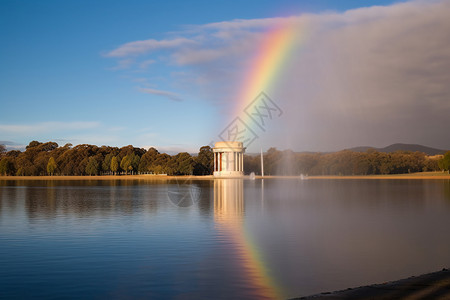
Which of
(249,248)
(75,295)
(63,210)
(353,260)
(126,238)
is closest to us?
(75,295)

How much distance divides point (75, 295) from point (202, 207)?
28.8 metres

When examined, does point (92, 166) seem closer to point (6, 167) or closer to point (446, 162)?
point (6, 167)

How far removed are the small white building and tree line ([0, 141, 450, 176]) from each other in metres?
8.88

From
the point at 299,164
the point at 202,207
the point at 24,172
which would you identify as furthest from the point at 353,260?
the point at 24,172

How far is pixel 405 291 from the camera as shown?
12031mm

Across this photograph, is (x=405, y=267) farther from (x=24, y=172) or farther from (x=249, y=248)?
(x=24, y=172)

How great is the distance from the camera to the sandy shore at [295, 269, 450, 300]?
1152cm

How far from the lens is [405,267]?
56.0 feet

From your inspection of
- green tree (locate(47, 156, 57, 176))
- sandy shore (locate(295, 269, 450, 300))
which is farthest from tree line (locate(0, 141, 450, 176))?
sandy shore (locate(295, 269, 450, 300))

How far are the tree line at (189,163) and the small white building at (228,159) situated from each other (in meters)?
8.88

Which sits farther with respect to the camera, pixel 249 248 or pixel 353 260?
pixel 249 248

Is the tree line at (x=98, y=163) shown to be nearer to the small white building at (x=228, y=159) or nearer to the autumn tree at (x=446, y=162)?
the small white building at (x=228, y=159)

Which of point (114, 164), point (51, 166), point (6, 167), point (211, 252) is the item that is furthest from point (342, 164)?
point (211, 252)

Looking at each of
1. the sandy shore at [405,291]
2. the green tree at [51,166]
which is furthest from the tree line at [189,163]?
the sandy shore at [405,291]
